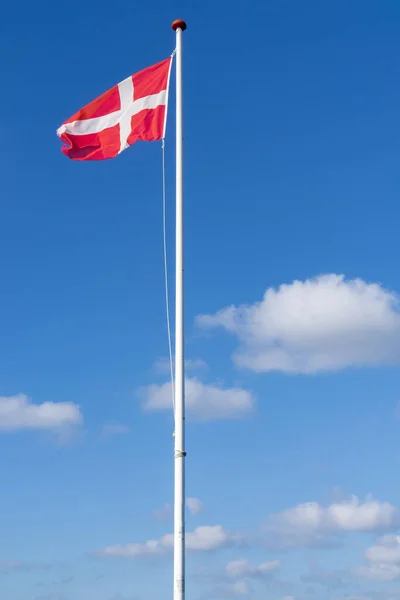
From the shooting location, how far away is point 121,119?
3359 centimetres

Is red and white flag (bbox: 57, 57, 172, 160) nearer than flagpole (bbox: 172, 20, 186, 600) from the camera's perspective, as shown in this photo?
No

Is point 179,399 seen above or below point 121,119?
below

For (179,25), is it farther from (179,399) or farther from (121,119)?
(179,399)

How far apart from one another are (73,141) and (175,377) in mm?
11117

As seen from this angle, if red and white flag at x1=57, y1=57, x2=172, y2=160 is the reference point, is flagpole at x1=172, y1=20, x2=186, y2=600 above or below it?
below

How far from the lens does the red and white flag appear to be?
32.8 metres

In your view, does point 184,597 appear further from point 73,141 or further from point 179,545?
point 73,141

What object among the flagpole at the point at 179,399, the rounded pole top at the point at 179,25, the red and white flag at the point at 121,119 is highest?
the rounded pole top at the point at 179,25

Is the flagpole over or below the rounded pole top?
below

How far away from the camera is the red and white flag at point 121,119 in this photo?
108ft

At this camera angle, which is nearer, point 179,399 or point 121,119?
point 179,399

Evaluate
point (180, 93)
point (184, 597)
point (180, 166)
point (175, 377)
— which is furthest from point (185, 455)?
point (180, 93)

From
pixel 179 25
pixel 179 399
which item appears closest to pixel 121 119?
pixel 179 25

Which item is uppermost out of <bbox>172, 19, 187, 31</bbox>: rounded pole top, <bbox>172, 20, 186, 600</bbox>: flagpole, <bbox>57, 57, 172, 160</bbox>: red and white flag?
<bbox>172, 19, 187, 31</bbox>: rounded pole top
